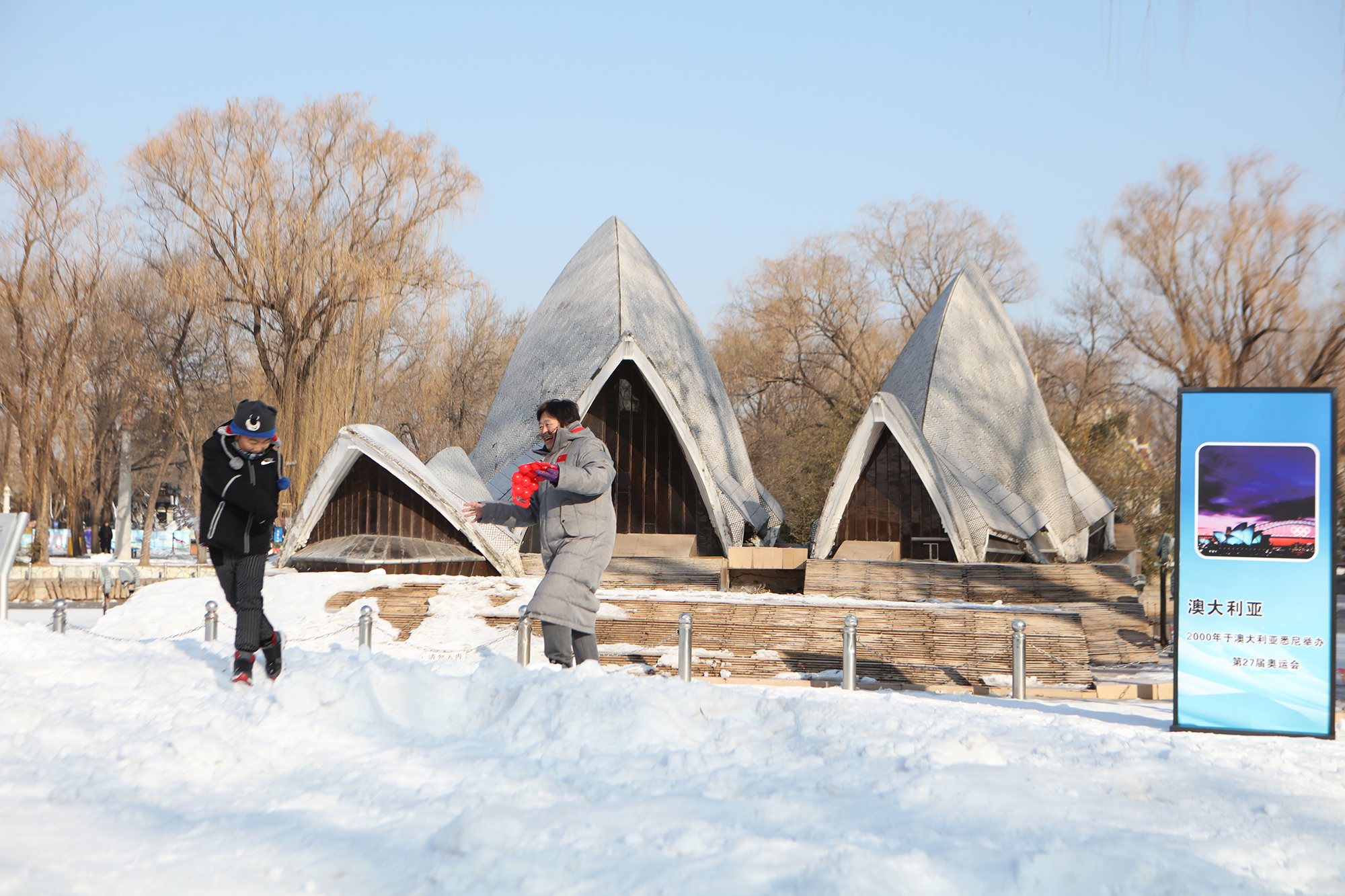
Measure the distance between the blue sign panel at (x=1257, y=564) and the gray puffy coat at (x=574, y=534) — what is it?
313cm

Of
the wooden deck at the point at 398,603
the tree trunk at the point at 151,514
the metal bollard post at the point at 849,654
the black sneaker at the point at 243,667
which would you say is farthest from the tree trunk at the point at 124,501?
the black sneaker at the point at 243,667

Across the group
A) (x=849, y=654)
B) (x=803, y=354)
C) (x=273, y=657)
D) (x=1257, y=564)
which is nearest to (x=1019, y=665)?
(x=849, y=654)

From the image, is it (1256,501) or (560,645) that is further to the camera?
(560,645)

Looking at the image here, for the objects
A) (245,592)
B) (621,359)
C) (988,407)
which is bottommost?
(245,592)

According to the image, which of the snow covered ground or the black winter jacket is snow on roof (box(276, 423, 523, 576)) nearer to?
the snow covered ground

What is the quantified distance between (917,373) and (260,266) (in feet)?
46.8

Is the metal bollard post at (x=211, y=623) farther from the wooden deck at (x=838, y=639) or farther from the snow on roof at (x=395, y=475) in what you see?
the snow on roof at (x=395, y=475)

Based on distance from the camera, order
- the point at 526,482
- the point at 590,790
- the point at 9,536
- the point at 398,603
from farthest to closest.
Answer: the point at 398,603, the point at 9,536, the point at 526,482, the point at 590,790

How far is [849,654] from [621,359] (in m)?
10.1

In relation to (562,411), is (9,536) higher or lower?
lower

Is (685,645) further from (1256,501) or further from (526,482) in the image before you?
(1256,501)

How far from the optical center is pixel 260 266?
21781 mm

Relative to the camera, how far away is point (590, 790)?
133 inches

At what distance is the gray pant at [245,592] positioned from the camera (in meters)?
4.74
